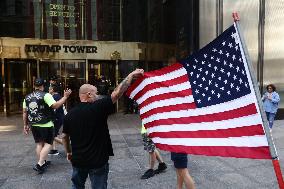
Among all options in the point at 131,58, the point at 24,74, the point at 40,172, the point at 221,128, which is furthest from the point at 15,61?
the point at 221,128

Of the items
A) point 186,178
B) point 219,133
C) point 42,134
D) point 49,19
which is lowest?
point 186,178

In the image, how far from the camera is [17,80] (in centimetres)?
1597

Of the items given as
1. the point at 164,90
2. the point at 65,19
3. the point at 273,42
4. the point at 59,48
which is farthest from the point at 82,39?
the point at 164,90

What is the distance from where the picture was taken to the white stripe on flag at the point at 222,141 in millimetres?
3135

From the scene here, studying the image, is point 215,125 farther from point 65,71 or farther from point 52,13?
point 52,13

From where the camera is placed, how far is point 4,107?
614 inches

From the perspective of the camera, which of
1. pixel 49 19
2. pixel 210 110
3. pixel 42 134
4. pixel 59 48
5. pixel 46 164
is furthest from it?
pixel 49 19

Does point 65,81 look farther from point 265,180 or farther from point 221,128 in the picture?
point 221,128

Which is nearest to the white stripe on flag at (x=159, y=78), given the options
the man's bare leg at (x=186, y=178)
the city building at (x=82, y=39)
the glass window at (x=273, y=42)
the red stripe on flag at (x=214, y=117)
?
the red stripe on flag at (x=214, y=117)

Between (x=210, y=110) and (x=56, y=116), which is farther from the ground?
(x=210, y=110)

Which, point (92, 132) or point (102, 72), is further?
point (102, 72)

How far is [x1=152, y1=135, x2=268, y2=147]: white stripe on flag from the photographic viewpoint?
3135mm

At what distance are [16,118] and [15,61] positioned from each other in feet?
8.88

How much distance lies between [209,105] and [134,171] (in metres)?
3.39
